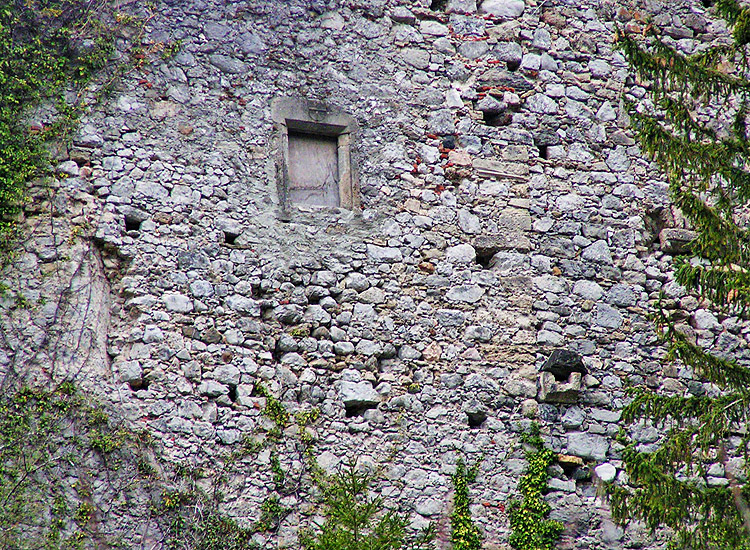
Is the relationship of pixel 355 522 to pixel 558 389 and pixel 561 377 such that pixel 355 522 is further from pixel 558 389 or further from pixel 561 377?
pixel 561 377

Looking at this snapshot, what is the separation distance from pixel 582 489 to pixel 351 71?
161 inches

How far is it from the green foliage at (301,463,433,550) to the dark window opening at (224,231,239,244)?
2.00m

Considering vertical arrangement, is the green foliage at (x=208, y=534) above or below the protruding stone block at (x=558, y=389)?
below

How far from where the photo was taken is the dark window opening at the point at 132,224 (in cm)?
667

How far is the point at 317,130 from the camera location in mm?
7457

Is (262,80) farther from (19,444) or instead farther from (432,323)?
(19,444)

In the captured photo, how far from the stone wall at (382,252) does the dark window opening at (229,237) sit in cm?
2

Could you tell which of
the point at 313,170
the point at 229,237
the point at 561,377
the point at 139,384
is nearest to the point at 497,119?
the point at 313,170

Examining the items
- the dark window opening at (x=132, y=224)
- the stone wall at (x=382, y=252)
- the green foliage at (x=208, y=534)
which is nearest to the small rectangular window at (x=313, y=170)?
the stone wall at (x=382, y=252)

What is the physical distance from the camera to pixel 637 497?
20.4 feet

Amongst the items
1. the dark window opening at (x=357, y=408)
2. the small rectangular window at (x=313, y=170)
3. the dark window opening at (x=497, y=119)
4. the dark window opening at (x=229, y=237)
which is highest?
the dark window opening at (x=497, y=119)

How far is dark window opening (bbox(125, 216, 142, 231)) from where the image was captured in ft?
21.9

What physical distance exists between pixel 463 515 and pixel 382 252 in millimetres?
2243

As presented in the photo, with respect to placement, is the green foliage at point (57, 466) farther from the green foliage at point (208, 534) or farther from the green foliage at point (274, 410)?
the green foliage at point (274, 410)
